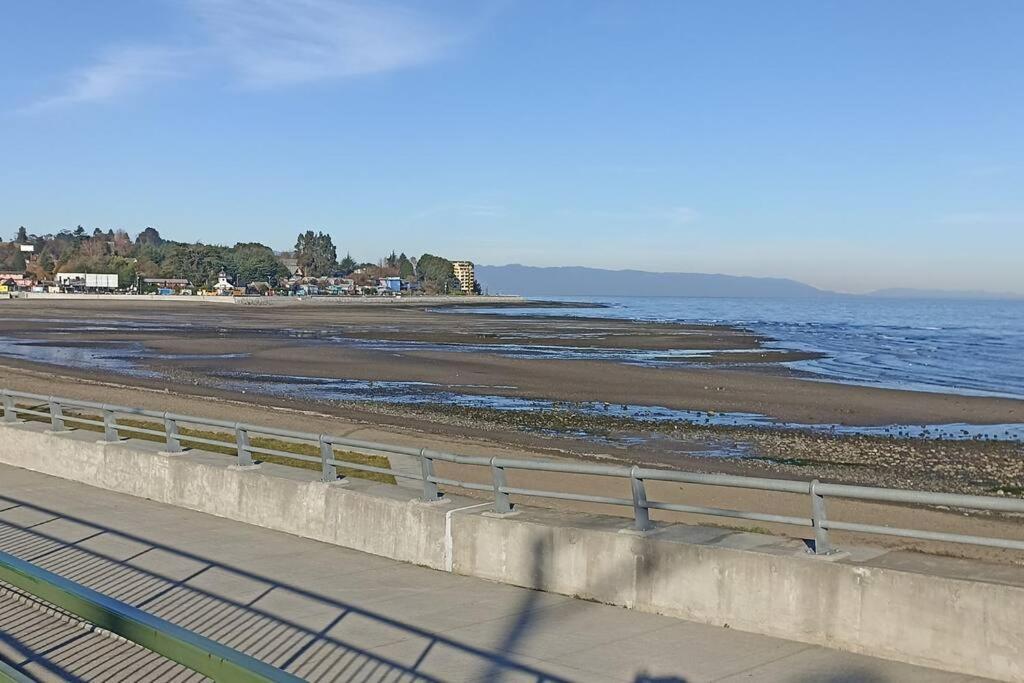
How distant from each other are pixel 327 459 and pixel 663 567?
477 centimetres

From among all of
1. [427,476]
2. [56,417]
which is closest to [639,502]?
[427,476]

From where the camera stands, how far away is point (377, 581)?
10609 millimetres

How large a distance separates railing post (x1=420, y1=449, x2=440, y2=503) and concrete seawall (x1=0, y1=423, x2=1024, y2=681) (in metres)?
0.14

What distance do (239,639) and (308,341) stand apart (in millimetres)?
60223

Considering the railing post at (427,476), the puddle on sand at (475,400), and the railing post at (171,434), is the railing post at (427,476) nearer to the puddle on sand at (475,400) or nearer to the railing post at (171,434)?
the railing post at (171,434)

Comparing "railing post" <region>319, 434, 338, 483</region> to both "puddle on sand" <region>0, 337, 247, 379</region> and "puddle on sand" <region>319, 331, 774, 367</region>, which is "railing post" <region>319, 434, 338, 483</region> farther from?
"puddle on sand" <region>319, 331, 774, 367</region>

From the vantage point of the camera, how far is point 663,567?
9.01 meters

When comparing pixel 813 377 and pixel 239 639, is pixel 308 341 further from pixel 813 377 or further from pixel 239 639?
pixel 239 639

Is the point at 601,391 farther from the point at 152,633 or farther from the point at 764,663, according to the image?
the point at 152,633

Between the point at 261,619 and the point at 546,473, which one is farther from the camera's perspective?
the point at 546,473

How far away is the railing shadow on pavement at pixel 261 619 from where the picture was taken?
8.01 m

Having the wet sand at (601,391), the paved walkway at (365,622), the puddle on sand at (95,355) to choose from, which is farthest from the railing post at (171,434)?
the puddle on sand at (95,355)

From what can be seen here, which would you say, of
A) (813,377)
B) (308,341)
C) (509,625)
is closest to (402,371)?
(813,377)

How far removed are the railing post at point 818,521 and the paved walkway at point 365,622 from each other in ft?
2.41
